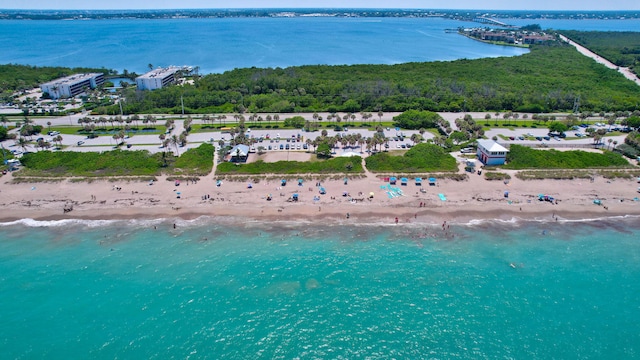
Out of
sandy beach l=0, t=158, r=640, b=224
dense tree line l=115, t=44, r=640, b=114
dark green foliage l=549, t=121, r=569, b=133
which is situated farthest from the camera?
dense tree line l=115, t=44, r=640, b=114

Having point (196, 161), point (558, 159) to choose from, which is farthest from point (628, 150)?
point (196, 161)

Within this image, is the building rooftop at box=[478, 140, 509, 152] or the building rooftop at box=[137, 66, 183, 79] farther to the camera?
the building rooftop at box=[137, 66, 183, 79]

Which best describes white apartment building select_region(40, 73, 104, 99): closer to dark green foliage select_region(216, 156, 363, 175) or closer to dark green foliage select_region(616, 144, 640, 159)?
dark green foliage select_region(216, 156, 363, 175)

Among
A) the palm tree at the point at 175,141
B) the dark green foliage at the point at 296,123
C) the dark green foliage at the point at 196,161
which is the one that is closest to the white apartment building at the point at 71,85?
the palm tree at the point at 175,141

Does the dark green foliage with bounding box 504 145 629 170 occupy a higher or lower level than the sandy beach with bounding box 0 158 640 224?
higher

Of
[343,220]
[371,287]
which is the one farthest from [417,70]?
[371,287]

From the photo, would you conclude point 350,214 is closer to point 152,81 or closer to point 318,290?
point 318,290

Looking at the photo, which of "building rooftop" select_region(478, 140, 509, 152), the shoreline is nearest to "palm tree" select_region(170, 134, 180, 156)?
the shoreline
